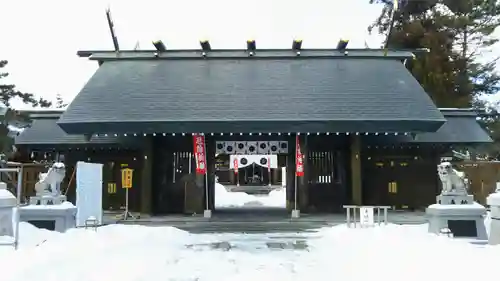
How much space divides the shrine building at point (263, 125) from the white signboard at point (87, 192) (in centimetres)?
290

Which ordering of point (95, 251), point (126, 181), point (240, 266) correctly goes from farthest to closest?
1. point (126, 181)
2. point (95, 251)
3. point (240, 266)

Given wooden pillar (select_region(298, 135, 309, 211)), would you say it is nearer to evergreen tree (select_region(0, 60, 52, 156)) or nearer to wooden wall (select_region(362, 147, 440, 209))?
wooden wall (select_region(362, 147, 440, 209))

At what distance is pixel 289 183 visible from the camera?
17.2 meters

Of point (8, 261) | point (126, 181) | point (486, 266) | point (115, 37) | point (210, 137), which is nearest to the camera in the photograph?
point (486, 266)

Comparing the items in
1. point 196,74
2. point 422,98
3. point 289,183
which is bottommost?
point 289,183

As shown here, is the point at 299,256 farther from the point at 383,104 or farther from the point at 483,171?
the point at 483,171

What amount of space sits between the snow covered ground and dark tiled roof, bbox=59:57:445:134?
16.7 ft

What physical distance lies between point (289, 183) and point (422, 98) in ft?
17.9

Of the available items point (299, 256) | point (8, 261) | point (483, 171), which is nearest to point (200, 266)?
point (299, 256)

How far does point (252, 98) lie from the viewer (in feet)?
54.6

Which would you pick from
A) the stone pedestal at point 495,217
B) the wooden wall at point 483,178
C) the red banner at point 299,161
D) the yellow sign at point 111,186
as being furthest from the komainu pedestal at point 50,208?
the wooden wall at point 483,178

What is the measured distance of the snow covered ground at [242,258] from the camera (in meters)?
6.59

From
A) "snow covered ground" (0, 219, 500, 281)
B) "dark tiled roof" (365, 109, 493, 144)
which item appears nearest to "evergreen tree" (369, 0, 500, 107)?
"dark tiled roof" (365, 109, 493, 144)

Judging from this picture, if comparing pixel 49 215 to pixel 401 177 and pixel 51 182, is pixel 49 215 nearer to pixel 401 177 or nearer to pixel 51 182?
pixel 51 182
